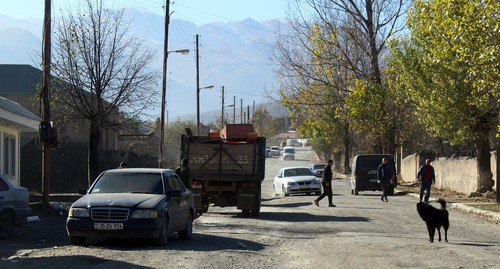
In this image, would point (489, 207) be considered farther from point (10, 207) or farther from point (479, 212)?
point (10, 207)

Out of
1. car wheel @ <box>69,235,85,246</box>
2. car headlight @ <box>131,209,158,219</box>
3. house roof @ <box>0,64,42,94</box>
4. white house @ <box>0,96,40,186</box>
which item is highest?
house roof @ <box>0,64,42,94</box>

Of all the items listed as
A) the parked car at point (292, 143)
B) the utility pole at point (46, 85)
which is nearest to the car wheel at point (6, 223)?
the utility pole at point (46, 85)

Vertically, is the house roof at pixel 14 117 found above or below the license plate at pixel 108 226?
above

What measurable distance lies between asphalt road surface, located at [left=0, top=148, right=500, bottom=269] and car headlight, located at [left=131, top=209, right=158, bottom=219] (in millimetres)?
590

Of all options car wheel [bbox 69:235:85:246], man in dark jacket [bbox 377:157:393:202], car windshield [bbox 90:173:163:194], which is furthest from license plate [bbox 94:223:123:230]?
man in dark jacket [bbox 377:157:393:202]

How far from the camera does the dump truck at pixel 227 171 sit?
2289 centimetres

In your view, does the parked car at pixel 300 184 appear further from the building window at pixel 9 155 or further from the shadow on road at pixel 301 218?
the building window at pixel 9 155

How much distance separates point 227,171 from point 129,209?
30.6 ft

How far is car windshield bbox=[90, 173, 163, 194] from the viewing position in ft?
50.0

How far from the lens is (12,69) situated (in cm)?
4800

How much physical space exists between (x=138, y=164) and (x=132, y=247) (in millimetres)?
33648

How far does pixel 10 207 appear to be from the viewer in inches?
632

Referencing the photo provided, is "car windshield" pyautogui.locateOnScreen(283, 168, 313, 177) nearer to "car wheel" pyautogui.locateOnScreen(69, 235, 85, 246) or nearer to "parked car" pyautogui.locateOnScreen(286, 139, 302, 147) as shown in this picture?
"car wheel" pyautogui.locateOnScreen(69, 235, 85, 246)

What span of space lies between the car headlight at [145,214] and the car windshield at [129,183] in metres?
1.17
